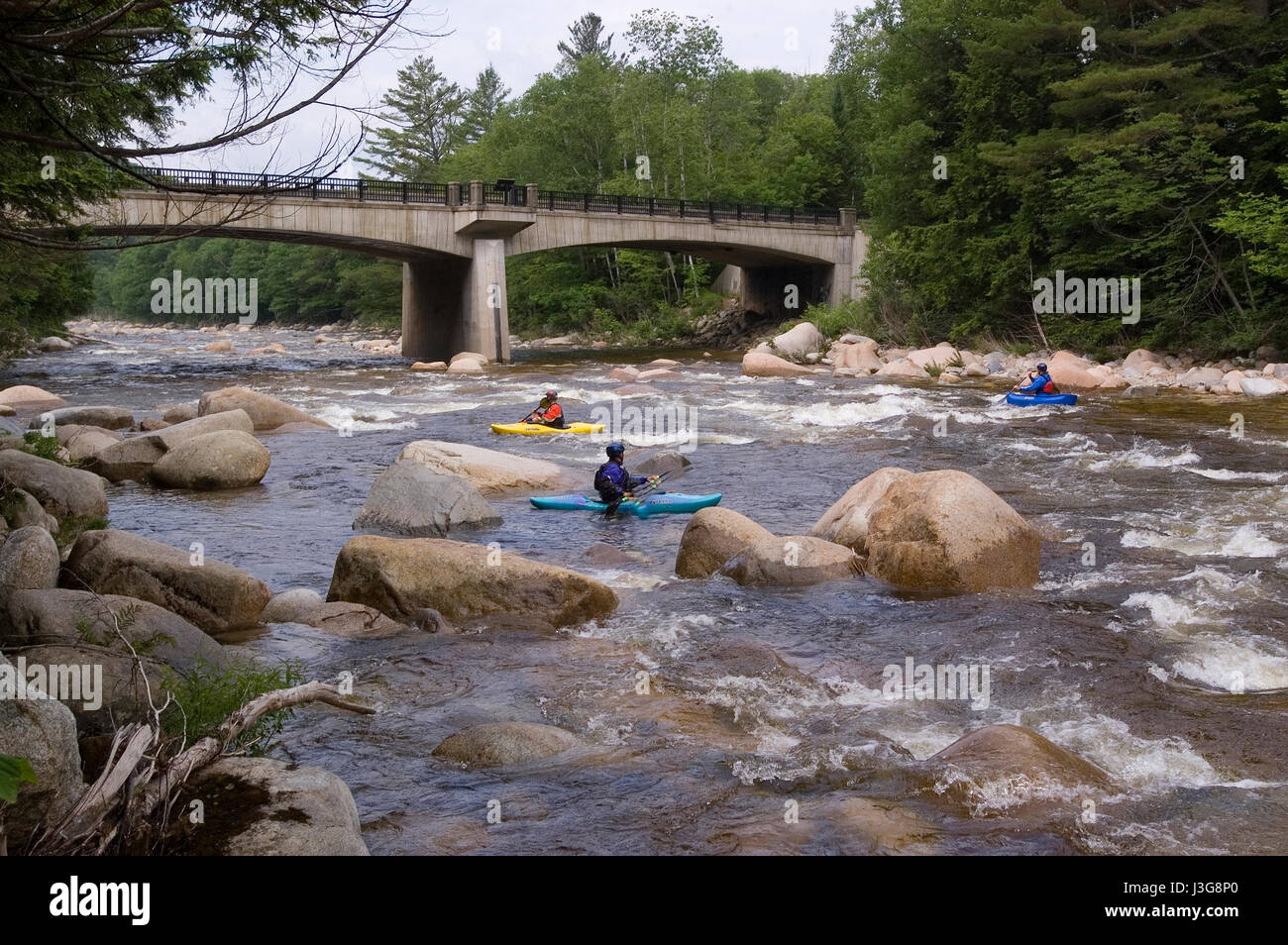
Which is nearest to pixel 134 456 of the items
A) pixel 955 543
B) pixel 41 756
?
pixel 955 543

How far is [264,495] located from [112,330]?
263ft

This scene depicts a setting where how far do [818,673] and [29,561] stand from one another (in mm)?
5490

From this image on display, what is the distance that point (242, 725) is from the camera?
513cm

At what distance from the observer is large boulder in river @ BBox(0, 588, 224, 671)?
6.62 metres

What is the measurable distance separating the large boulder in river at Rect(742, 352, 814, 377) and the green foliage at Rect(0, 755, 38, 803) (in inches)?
1156

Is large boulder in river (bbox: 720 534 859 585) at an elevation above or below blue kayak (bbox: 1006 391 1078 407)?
below

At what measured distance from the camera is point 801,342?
123 feet

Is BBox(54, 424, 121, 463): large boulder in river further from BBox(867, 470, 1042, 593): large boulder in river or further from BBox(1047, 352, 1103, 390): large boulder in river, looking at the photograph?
BBox(1047, 352, 1103, 390): large boulder in river

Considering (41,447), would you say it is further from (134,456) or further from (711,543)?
(711,543)

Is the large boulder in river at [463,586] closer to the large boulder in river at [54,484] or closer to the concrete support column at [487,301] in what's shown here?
the large boulder in river at [54,484]

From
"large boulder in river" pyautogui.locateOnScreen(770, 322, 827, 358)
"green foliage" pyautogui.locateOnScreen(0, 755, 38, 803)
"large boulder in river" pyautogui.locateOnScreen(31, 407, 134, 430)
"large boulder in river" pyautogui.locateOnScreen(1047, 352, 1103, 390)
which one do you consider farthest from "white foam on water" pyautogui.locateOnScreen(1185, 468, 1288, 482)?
"large boulder in river" pyautogui.locateOnScreen(770, 322, 827, 358)

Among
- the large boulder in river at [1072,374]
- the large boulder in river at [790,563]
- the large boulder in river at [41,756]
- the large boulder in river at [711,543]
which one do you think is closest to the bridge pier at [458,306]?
the large boulder in river at [1072,374]

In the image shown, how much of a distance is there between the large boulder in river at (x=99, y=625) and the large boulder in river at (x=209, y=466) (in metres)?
8.20

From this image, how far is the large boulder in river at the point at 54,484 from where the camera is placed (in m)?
10.8
